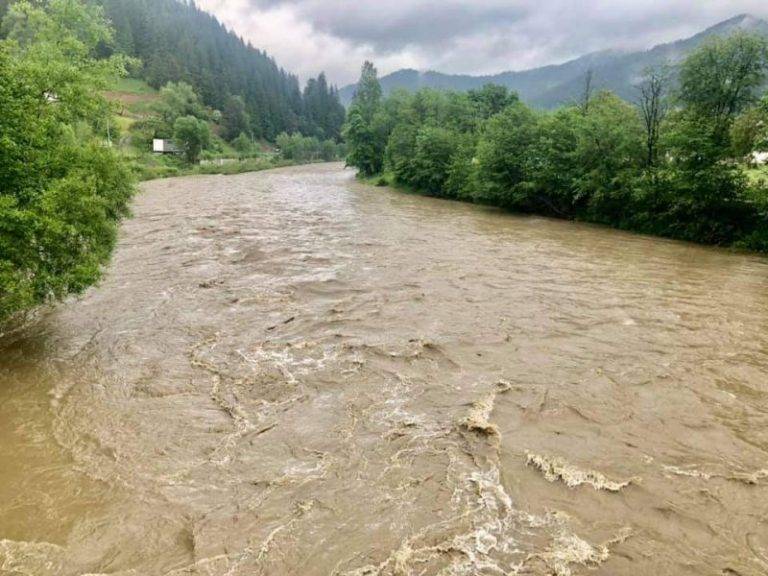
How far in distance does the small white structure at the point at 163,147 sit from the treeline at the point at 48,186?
9672 centimetres

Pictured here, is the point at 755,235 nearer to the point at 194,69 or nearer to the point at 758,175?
the point at 758,175

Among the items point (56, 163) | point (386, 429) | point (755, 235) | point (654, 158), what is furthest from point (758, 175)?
point (56, 163)

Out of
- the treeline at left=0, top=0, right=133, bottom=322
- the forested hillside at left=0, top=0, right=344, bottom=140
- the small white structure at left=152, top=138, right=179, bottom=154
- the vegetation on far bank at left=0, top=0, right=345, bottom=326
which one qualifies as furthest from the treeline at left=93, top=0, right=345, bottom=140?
the treeline at left=0, top=0, right=133, bottom=322

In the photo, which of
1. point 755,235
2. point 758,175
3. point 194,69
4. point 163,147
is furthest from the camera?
point 194,69

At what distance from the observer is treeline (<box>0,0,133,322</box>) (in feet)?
38.0

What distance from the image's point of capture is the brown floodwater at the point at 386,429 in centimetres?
674

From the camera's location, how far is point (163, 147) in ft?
346

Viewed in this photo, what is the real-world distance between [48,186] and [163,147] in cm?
10367

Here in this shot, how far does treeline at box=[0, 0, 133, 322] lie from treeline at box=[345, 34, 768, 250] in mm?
27429

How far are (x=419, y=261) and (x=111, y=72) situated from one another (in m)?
14.1

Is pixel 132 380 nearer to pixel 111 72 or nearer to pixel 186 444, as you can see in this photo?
pixel 186 444

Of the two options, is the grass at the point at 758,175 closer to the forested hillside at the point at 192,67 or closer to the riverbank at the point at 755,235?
the riverbank at the point at 755,235

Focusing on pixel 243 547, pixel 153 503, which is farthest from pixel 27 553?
pixel 243 547

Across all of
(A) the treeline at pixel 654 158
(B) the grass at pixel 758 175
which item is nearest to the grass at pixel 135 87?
(A) the treeline at pixel 654 158
